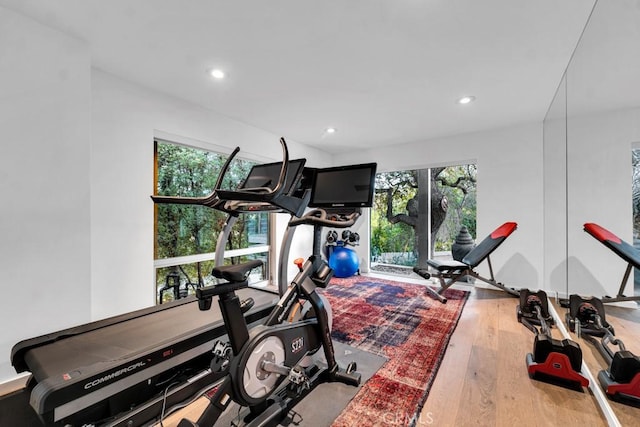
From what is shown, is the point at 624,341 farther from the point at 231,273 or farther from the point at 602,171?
the point at 231,273

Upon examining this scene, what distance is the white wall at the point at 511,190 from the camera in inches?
141

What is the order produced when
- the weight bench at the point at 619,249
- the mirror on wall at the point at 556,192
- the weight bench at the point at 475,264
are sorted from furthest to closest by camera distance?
1. the weight bench at the point at 475,264
2. the mirror on wall at the point at 556,192
3. the weight bench at the point at 619,249

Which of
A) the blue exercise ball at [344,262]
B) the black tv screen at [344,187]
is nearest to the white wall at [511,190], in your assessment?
the blue exercise ball at [344,262]

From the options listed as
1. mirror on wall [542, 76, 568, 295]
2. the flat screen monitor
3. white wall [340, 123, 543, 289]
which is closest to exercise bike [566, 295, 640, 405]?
mirror on wall [542, 76, 568, 295]

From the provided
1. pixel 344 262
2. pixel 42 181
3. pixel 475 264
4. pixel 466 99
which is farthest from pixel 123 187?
pixel 475 264

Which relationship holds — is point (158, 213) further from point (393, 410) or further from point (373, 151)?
point (373, 151)

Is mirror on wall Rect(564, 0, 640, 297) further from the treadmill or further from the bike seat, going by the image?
A: the bike seat

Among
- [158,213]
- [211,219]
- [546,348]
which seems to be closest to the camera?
[546,348]

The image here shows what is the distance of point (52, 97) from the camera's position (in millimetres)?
1844

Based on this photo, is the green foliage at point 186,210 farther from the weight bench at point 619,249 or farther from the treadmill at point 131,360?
the weight bench at point 619,249

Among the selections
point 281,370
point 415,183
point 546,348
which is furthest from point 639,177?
point 415,183

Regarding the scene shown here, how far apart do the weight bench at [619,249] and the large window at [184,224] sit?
283 cm

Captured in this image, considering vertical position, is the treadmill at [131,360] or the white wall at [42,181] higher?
the white wall at [42,181]

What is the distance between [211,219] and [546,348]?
3.32 m
